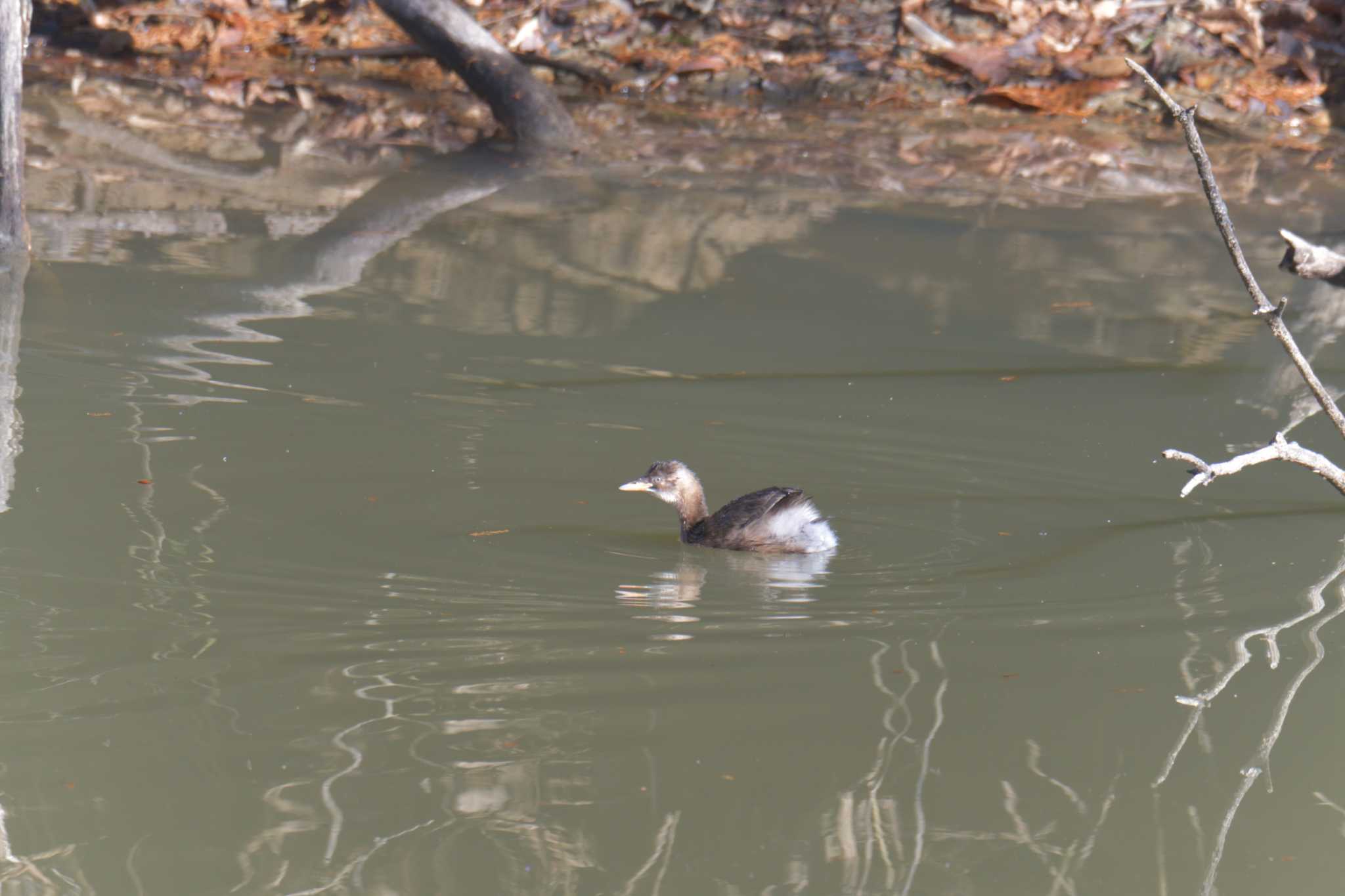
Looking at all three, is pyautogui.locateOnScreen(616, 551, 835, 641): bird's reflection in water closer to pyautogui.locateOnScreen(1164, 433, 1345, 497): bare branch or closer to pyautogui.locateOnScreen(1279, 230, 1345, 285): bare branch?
pyautogui.locateOnScreen(1164, 433, 1345, 497): bare branch

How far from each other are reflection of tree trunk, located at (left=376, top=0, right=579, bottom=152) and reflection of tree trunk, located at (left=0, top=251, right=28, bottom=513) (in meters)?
4.91

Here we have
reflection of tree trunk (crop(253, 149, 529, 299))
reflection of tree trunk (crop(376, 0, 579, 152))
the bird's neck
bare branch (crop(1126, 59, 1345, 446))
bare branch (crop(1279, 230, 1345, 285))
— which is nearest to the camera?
bare branch (crop(1126, 59, 1345, 446))

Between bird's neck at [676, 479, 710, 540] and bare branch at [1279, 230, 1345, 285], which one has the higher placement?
bare branch at [1279, 230, 1345, 285]

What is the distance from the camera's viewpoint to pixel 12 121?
30.7ft

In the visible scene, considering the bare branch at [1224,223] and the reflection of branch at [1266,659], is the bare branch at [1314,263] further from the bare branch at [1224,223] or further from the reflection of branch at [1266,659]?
the bare branch at [1224,223]

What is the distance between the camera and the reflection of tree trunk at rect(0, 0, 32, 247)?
9188mm

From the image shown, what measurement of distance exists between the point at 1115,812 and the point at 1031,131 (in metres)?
11.3

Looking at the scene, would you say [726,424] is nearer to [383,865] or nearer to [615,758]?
[615,758]

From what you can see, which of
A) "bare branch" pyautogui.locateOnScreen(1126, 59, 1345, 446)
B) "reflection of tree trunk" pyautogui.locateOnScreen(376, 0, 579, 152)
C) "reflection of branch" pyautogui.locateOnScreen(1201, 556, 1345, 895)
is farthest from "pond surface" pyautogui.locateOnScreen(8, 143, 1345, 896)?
"reflection of tree trunk" pyautogui.locateOnScreen(376, 0, 579, 152)

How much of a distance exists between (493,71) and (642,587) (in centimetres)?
890

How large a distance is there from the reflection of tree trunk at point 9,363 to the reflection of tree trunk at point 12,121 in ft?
0.58

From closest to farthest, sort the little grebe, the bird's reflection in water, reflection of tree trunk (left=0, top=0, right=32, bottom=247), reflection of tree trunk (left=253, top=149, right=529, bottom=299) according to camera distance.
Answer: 1. the bird's reflection in water
2. the little grebe
3. reflection of tree trunk (left=0, top=0, right=32, bottom=247)
4. reflection of tree trunk (left=253, top=149, right=529, bottom=299)

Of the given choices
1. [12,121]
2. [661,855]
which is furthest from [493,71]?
[661,855]

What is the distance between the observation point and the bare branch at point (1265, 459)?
400cm
